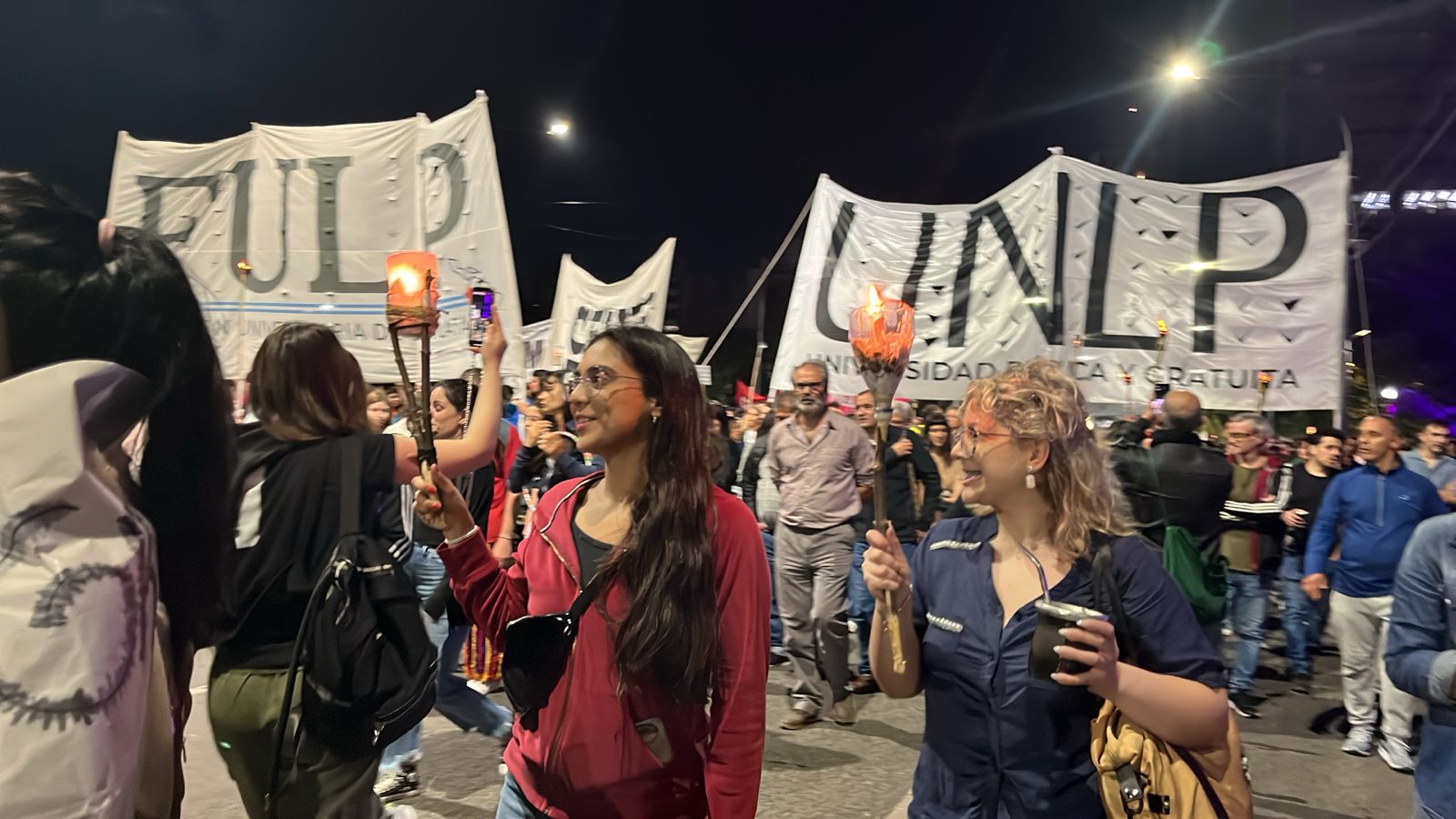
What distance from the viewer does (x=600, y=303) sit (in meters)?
11.5

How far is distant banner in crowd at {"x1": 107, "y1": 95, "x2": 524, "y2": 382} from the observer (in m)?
7.44

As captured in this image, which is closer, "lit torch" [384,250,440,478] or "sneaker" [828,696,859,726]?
"lit torch" [384,250,440,478]

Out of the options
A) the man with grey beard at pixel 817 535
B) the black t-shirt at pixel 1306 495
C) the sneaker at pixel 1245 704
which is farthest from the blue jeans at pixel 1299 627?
the man with grey beard at pixel 817 535

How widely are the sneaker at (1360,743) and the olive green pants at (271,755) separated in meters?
6.05

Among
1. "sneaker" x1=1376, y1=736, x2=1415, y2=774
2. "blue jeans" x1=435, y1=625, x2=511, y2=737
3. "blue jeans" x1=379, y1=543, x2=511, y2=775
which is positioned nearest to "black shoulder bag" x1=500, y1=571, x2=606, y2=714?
"blue jeans" x1=379, y1=543, x2=511, y2=775

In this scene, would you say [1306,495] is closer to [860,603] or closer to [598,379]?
[860,603]

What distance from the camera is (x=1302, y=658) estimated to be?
7539 millimetres

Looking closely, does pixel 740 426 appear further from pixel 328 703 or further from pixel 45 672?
pixel 45 672

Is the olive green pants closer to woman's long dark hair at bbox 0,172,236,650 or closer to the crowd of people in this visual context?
the crowd of people

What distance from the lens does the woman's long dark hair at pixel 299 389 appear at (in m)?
2.70

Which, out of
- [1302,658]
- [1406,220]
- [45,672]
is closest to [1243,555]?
[1302,658]

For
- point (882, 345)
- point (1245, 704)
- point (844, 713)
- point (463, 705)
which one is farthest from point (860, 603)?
point (882, 345)

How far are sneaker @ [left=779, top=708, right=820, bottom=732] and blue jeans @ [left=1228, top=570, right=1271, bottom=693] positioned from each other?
10.8 feet

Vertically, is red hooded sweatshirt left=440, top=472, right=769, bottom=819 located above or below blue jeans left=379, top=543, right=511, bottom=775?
above
